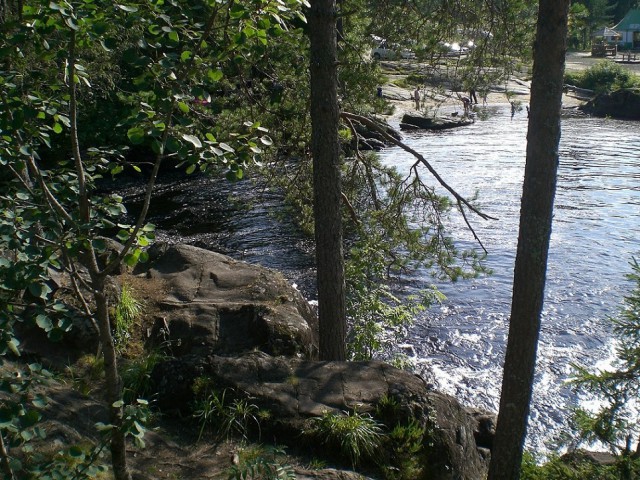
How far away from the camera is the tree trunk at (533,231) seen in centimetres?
517

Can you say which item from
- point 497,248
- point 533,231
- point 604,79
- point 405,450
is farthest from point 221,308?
point 604,79

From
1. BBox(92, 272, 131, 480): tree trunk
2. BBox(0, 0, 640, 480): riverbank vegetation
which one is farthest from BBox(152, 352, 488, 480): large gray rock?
BBox(92, 272, 131, 480): tree trunk

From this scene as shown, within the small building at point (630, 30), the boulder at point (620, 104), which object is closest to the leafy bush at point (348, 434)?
the boulder at point (620, 104)

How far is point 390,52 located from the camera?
8.24 meters

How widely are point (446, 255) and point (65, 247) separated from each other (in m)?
6.58

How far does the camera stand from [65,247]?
2.90 metres

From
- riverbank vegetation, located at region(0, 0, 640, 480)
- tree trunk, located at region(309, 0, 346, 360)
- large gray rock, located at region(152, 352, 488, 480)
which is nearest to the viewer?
riverbank vegetation, located at region(0, 0, 640, 480)

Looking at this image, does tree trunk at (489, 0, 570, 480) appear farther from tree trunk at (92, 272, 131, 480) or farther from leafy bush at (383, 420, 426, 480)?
tree trunk at (92, 272, 131, 480)

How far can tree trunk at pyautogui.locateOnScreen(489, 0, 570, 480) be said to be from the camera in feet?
17.0

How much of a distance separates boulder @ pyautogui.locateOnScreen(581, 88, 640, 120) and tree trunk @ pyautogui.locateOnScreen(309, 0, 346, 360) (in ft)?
108

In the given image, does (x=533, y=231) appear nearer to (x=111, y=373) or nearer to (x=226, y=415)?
(x=226, y=415)

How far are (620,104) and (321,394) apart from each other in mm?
35327

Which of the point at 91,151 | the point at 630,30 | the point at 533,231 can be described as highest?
the point at 630,30

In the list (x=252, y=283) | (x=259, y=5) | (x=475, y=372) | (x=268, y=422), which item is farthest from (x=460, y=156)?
(x=259, y=5)
